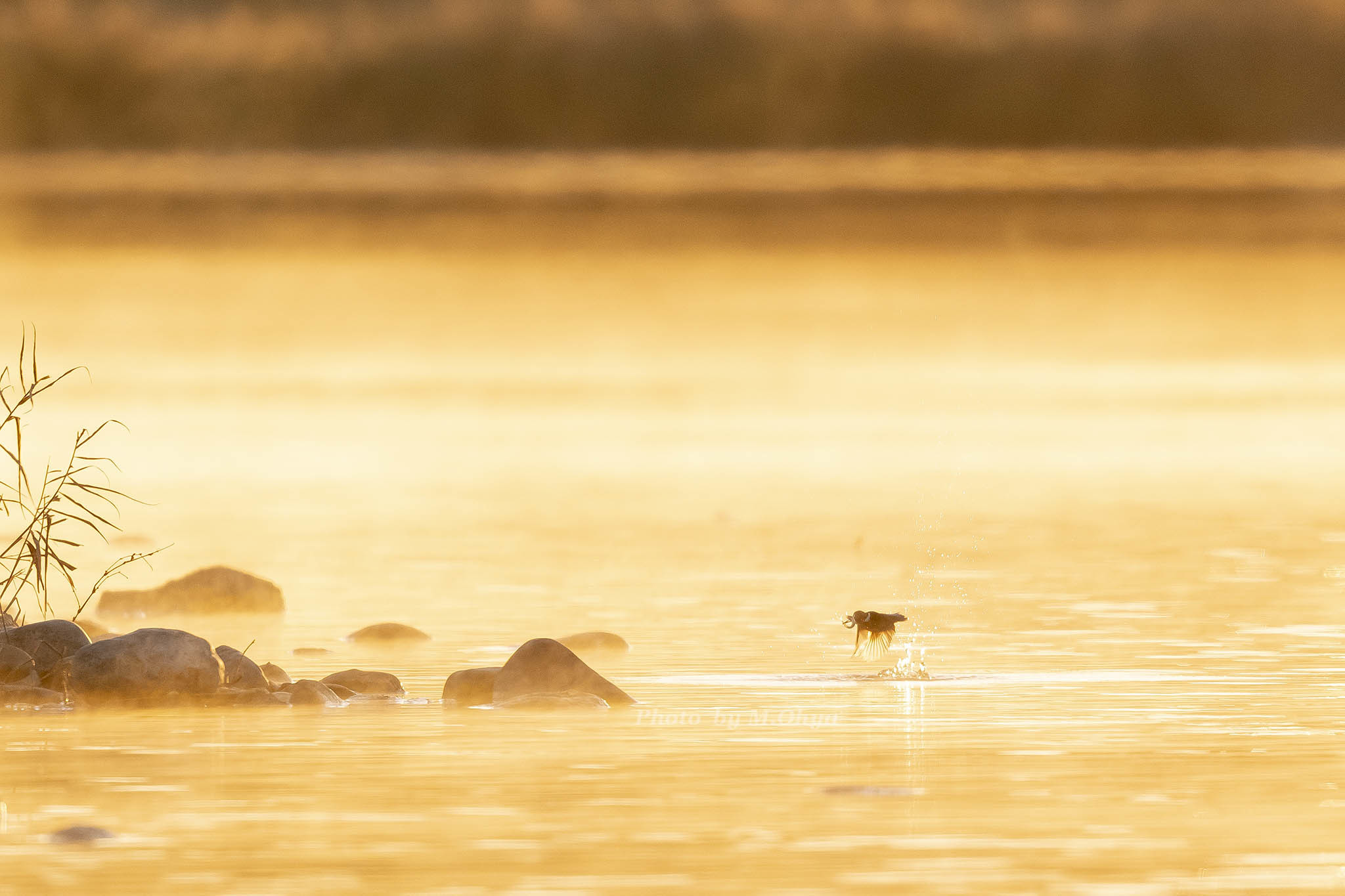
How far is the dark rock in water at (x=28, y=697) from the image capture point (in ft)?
49.3

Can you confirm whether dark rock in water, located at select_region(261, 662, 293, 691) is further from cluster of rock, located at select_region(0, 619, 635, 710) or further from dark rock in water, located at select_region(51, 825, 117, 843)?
dark rock in water, located at select_region(51, 825, 117, 843)

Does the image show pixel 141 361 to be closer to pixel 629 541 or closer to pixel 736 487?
pixel 736 487

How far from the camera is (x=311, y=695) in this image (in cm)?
1512

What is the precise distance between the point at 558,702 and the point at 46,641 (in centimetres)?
223

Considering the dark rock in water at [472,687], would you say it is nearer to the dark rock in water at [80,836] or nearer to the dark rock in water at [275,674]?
the dark rock in water at [275,674]

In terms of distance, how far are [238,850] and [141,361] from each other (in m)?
46.9

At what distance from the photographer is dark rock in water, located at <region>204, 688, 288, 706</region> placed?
49.1 feet

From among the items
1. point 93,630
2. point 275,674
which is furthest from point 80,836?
point 93,630

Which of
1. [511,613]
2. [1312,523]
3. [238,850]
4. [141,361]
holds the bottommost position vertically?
[238,850]

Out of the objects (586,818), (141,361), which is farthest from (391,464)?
(141,361)

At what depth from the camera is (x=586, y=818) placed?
39.8 ft

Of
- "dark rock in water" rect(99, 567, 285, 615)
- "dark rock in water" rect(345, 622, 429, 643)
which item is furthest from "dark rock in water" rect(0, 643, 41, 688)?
"dark rock in water" rect(99, 567, 285, 615)

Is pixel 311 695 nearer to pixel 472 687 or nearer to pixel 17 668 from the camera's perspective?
pixel 472 687

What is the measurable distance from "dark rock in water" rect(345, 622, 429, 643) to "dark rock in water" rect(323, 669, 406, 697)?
2.06m
